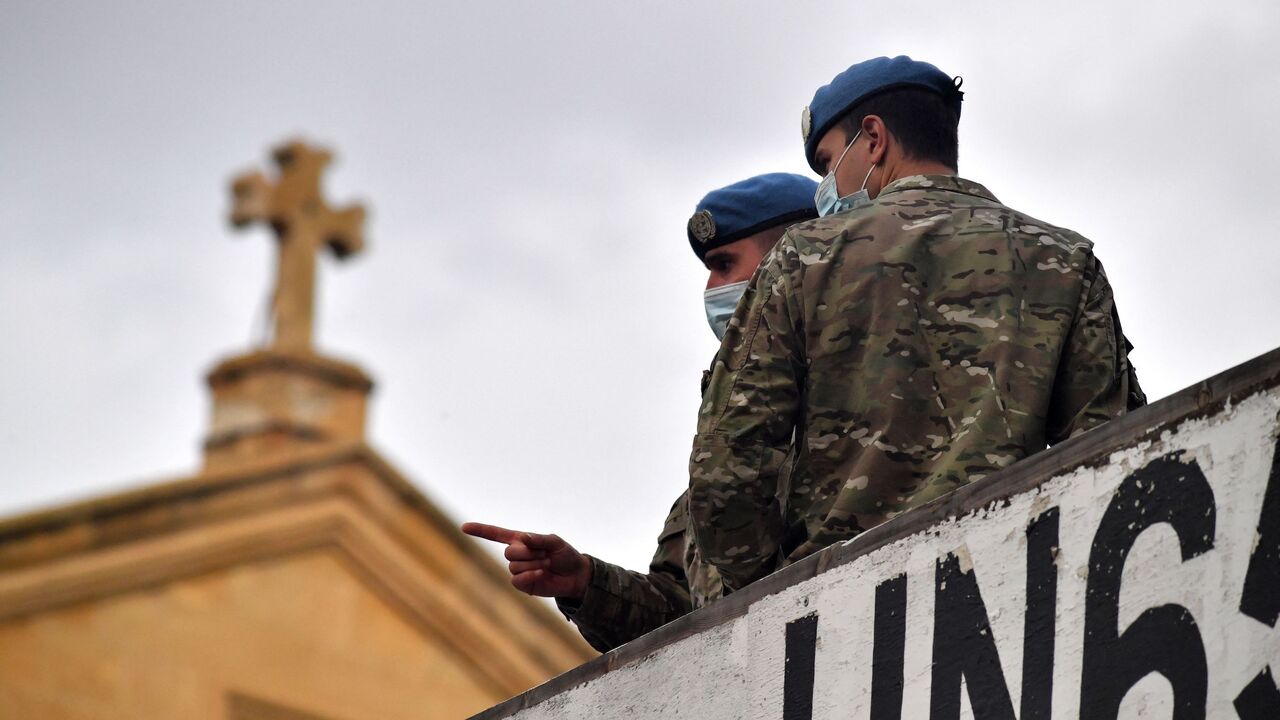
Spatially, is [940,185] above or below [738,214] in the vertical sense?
below

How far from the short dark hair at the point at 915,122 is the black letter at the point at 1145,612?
141 centimetres

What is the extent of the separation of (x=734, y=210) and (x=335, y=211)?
13529 millimetres

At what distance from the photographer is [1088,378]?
170 inches

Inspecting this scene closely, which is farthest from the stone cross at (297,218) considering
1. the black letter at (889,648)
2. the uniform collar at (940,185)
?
the black letter at (889,648)

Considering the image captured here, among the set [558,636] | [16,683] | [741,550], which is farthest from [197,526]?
[741,550]

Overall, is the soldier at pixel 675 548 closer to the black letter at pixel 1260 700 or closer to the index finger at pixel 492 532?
the index finger at pixel 492 532

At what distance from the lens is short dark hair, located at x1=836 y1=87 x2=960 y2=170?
15.6ft

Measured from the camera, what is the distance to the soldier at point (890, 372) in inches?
166

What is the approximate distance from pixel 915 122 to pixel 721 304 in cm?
80

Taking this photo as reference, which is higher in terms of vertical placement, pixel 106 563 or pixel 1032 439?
pixel 106 563

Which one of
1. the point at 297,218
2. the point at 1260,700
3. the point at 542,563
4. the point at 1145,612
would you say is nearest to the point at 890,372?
the point at 1145,612

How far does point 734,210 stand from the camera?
5.53 metres

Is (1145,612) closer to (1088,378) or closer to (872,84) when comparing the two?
(1088,378)

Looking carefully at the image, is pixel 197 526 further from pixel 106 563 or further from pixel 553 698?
pixel 553 698
